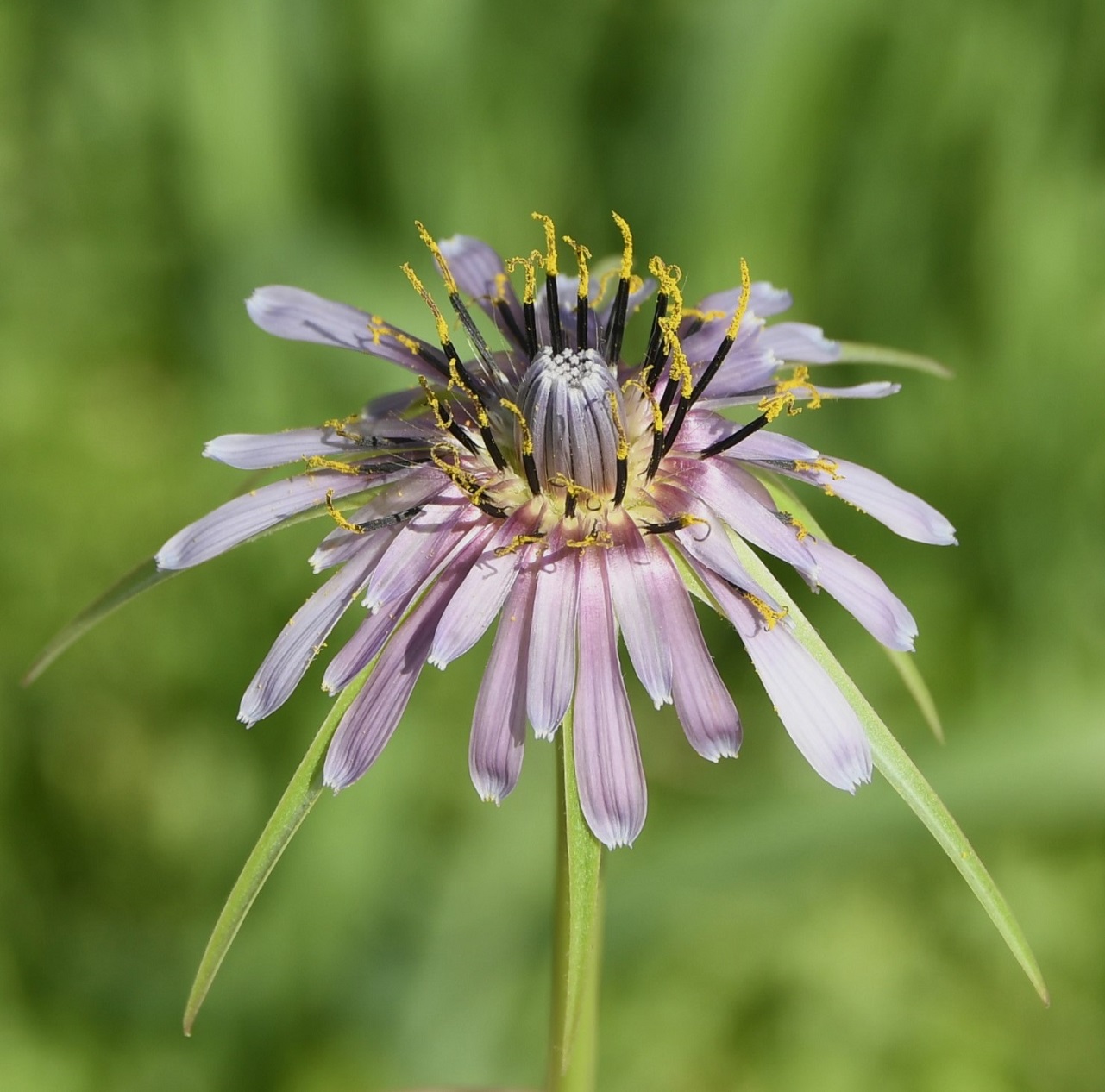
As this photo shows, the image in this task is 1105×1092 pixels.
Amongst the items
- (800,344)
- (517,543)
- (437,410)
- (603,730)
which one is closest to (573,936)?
(603,730)

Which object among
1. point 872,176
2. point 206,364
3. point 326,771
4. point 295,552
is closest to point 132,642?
point 295,552

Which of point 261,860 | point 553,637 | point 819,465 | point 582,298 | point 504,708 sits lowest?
point 261,860

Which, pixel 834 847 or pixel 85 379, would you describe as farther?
pixel 85 379

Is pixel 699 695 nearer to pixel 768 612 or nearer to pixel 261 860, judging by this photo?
pixel 768 612

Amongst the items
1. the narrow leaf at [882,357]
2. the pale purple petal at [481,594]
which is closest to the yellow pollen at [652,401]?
the pale purple petal at [481,594]

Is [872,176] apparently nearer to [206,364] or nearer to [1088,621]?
[1088,621]

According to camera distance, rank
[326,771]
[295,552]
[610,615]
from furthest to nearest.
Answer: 1. [295,552]
2. [610,615]
3. [326,771]

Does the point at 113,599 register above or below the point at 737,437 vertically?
below
